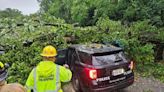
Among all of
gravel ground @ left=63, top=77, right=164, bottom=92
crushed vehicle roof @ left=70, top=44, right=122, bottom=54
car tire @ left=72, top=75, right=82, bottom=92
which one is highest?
crushed vehicle roof @ left=70, top=44, right=122, bottom=54

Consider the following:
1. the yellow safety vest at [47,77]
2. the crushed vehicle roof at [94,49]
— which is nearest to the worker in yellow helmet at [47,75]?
the yellow safety vest at [47,77]

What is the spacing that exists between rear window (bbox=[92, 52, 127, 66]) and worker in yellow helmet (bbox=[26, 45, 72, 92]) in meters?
3.06

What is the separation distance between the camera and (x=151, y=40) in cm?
1352

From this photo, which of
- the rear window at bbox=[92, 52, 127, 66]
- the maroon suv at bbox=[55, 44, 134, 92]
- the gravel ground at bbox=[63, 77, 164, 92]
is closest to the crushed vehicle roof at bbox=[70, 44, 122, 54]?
the maroon suv at bbox=[55, 44, 134, 92]

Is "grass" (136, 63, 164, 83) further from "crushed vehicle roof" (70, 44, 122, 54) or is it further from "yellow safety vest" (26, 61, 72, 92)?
"yellow safety vest" (26, 61, 72, 92)

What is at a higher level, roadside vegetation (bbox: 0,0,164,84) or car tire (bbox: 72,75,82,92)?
roadside vegetation (bbox: 0,0,164,84)

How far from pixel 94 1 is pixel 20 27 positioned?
837cm

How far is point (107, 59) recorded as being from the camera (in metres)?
8.45

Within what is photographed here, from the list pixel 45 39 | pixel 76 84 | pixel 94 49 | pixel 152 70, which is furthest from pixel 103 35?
pixel 76 84

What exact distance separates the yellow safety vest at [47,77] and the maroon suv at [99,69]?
9.61 feet

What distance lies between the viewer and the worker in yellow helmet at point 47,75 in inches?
201

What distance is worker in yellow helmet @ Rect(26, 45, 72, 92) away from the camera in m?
5.10

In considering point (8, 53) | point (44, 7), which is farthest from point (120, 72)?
point (44, 7)

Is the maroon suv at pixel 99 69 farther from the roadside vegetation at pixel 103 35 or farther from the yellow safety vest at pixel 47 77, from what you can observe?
the yellow safety vest at pixel 47 77
